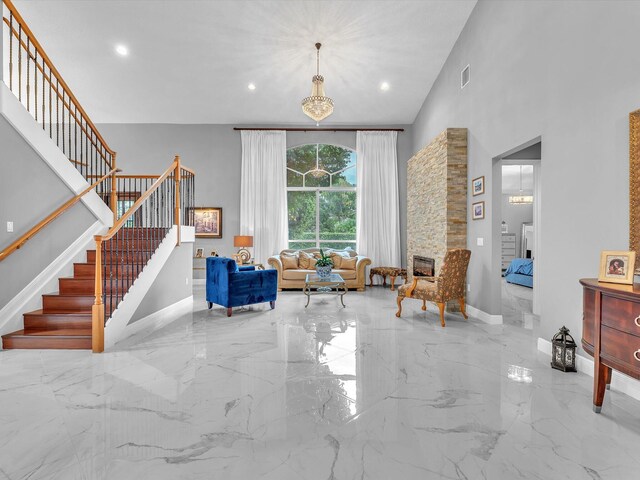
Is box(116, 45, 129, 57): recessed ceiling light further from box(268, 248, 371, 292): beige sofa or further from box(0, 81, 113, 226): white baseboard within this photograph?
box(268, 248, 371, 292): beige sofa

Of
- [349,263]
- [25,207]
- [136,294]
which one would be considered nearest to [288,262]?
[349,263]

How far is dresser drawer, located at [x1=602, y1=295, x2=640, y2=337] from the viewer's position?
1.90 metres

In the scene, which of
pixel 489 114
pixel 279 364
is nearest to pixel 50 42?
pixel 279 364

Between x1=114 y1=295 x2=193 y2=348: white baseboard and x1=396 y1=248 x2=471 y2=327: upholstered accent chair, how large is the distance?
133 inches

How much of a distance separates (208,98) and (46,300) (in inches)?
207

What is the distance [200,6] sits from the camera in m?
5.06

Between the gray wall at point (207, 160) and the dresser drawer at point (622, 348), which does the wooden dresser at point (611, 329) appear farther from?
the gray wall at point (207, 160)

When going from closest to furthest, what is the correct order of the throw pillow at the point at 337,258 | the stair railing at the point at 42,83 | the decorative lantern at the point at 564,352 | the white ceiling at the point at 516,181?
the decorative lantern at the point at 564,352
the stair railing at the point at 42,83
the throw pillow at the point at 337,258
the white ceiling at the point at 516,181

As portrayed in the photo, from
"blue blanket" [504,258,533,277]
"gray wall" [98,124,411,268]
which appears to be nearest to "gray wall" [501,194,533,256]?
"blue blanket" [504,258,533,277]

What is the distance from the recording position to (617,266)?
225cm

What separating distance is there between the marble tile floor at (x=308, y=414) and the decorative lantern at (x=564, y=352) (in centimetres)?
11

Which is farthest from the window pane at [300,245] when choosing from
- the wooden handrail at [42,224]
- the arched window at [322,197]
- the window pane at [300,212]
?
the wooden handrail at [42,224]

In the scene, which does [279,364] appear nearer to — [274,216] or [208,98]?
[274,216]

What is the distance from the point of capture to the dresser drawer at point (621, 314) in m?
1.90
